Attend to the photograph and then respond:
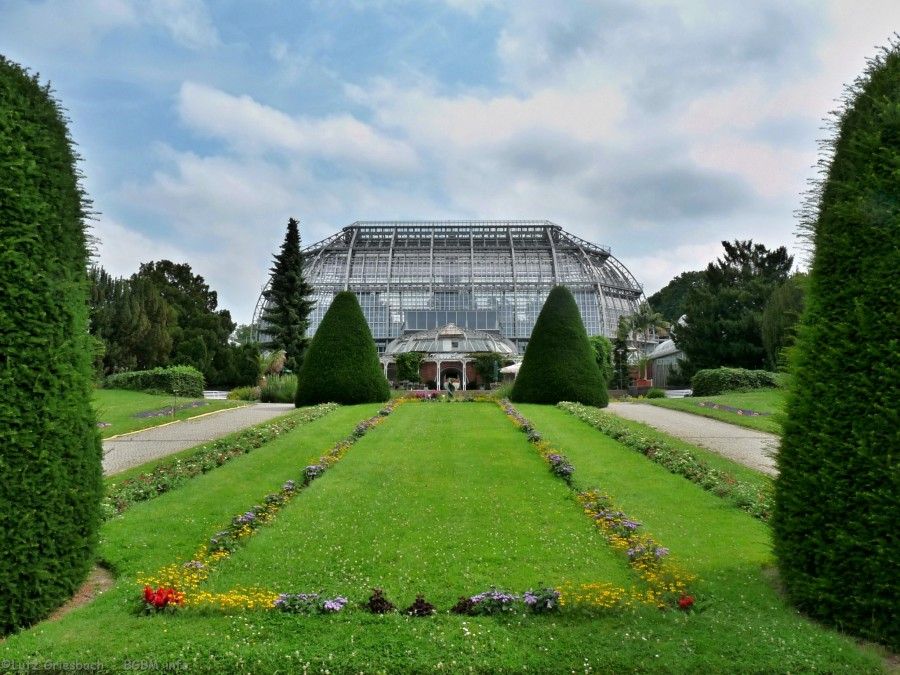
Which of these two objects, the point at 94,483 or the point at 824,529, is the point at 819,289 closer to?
the point at 824,529

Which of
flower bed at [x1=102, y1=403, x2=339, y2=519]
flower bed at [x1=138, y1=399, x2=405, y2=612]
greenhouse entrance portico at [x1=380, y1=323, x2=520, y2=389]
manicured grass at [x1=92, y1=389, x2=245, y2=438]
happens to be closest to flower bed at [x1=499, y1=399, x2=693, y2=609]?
flower bed at [x1=138, y1=399, x2=405, y2=612]

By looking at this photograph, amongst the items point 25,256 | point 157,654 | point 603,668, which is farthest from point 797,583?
point 25,256

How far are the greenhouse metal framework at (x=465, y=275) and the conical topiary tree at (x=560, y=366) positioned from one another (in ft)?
119

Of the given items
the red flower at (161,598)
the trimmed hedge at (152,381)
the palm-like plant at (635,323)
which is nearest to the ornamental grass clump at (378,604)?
the red flower at (161,598)

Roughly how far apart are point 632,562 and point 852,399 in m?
2.29

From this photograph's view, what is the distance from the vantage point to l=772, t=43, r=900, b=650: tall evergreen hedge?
3.96 metres

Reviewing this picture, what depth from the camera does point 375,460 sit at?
414 inches

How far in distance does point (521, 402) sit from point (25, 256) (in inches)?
716

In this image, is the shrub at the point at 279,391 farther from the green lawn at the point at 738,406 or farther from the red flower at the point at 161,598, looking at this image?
the red flower at the point at 161,598

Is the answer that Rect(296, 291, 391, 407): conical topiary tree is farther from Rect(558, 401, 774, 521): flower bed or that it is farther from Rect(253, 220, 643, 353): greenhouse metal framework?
Rect(253, 220, 643, 353): greenhouse metal framework

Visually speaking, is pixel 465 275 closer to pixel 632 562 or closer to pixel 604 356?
pixel 604 356

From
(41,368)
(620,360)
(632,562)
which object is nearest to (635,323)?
(620,360)

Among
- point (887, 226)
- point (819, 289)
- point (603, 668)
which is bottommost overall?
point (603, 668)

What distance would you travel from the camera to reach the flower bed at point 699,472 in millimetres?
7336
